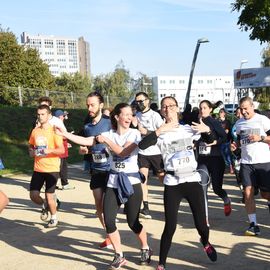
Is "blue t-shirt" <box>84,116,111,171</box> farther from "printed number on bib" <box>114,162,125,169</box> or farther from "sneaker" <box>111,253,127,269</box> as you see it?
"sneaker" <box>111,253,127,269</box>

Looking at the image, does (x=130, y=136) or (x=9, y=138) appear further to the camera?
(x=9, y=138)

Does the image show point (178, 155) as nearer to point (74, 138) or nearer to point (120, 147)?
point (120, 147)

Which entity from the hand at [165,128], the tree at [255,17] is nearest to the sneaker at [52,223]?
the hand at [165,128]

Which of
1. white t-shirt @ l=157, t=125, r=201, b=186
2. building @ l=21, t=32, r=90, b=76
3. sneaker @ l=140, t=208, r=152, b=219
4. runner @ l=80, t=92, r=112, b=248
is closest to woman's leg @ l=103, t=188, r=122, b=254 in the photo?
white t-shirt @ l=157, t=125, r=201, b=186

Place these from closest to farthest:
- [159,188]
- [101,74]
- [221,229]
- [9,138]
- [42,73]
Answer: [221,229], [159,188], [9,138], [42,73], [101,74]

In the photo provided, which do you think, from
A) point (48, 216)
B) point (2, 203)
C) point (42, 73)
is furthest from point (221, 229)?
point (42, 73)

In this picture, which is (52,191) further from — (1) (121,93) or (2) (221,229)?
(1) (121,93)

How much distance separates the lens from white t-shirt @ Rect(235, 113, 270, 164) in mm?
6195

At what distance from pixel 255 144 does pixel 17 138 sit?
51.3ft

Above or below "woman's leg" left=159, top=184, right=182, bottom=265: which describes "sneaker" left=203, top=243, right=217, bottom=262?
below

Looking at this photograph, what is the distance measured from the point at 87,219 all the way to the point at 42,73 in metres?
32.0

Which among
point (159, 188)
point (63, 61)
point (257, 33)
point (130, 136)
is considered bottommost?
point (159, 188)

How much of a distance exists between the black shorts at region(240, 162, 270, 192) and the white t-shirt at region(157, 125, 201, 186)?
1.61m

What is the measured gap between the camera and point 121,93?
73125 mm
